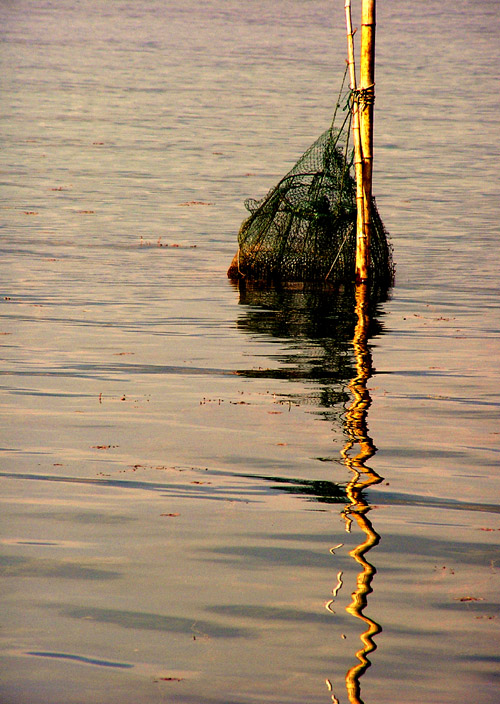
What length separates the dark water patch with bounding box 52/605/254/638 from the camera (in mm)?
5883

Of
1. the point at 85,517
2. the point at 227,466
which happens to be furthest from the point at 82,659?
the point at 227,466

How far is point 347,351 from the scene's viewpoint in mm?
13000

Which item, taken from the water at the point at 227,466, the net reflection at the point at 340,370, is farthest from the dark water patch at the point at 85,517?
the net reflection at the point at 340,370

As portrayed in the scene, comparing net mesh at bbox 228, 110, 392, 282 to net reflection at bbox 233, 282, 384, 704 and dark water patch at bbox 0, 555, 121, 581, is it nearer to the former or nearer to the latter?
net reflection at bbox 233, 282, 384, 704

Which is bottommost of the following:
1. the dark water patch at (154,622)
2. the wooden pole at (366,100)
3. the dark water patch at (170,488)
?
the dark water patch at (154,622)

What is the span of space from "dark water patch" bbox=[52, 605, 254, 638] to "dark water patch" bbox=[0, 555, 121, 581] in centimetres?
40

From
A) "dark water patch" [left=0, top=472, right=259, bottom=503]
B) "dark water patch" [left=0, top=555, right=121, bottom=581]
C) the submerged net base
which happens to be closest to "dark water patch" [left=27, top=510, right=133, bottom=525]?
"dark water patch" [left=0, top=472, right=259, bottom=503]

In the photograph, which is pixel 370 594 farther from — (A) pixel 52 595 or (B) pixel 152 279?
(B) pixel 152 279

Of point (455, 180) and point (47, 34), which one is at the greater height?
point (47, 34)

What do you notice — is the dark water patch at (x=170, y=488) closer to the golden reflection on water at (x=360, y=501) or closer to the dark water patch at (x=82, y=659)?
the golden reflection on water at (x=360, y=501)

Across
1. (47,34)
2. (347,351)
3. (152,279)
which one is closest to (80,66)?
(47,34)

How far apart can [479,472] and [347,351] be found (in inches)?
181

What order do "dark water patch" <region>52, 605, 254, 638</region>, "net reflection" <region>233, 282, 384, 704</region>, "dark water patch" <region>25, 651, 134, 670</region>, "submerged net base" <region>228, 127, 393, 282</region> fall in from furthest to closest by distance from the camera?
"submerged net base" <region>228, 127, 393, 282</region> < "net reflection" <region>233, 282, 384, 704</region> < "dark water patch" <region>52, 605, 254, 638</region> < "dark water patch" <region>25, 651, 134, 670</region>

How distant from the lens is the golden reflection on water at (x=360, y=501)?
18.4ft
